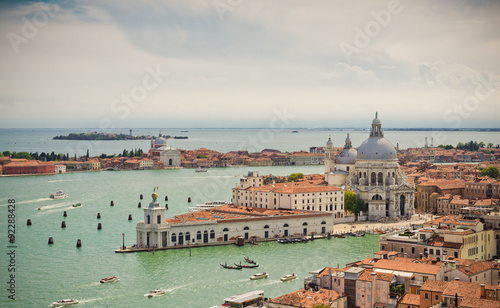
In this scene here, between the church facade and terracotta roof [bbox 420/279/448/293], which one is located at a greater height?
the church facade

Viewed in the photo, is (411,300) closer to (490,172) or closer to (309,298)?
(309,298)

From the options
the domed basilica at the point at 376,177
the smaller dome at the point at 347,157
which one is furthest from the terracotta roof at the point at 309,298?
the smaller dome at the point at 347,157

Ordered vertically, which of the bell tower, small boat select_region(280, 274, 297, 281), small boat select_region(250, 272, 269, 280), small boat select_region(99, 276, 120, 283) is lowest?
small boat select_region(99, 276, 120, 283)

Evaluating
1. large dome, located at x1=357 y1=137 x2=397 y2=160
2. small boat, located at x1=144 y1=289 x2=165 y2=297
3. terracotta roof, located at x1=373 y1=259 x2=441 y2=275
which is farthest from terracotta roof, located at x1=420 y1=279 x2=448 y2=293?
large dome, located at x1=357 y1=137 x2=397 y2=160

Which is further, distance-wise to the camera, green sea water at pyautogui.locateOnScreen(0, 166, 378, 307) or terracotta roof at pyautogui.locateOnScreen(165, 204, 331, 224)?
terracotta roof at pyautogui.locateOnScreen(165, 204, 331, 224)

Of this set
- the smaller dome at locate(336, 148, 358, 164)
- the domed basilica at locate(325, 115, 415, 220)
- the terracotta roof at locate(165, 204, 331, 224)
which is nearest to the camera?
the terracotta roof at locate(165, 204, 331, 224)

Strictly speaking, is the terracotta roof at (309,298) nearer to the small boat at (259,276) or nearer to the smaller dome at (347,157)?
the small boat at (259,276)

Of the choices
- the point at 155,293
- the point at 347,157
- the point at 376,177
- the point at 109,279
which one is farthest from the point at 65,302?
the point at 347,157

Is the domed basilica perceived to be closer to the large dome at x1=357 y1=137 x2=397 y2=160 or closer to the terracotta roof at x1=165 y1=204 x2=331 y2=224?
the large dome at x1=357 y1=137 x2=397 y2=160

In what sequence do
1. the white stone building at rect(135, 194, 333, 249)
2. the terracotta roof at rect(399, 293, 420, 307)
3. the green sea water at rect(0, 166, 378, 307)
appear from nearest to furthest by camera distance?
the terracotta roof at rect(399, 293, 420, 307), the green sea water at rect(0, 166, 378, 307), the white stone building at rect(135, 194, 333, 249)
